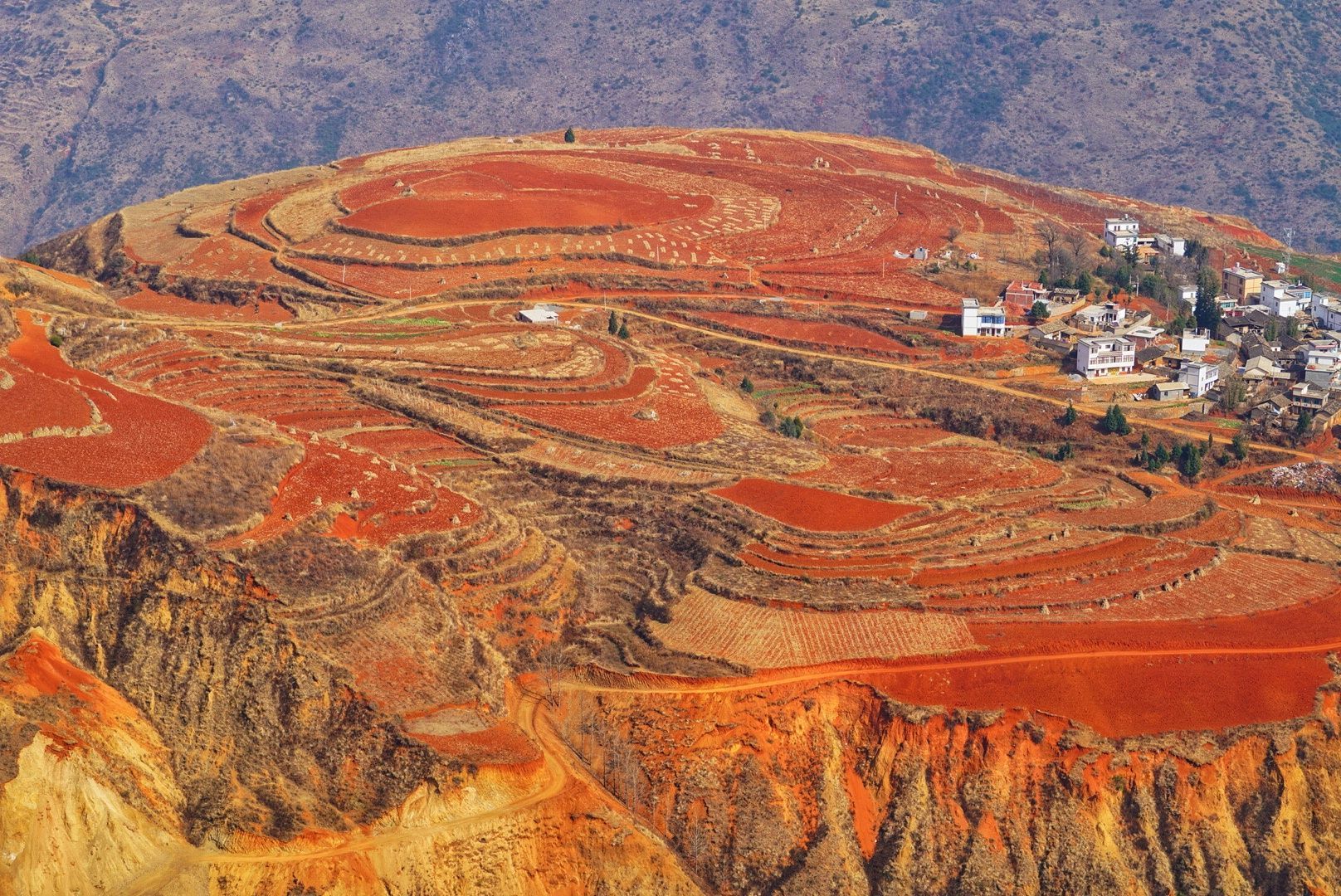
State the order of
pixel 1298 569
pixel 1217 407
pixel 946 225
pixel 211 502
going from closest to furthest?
1. pixel 211 502
2. pixel 1298 569
3. pixel 1217 407
4. pixel 946 225

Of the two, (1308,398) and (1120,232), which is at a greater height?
(1120,232)

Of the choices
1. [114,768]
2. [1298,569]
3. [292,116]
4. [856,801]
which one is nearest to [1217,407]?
[1298,569]

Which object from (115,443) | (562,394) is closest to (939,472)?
(562,394)

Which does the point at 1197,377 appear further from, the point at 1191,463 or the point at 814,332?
the point at 814,332

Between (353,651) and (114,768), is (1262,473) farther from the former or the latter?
(114,768)

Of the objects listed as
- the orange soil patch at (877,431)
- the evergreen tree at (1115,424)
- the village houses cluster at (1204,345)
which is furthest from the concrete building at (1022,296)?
the orange soil patch at (877,431)

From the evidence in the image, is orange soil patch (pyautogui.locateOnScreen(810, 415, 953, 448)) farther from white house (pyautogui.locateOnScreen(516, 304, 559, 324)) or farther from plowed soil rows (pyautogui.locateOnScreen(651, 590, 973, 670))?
plowed soil rows (pyautogui.locateOnScreen(651, 590, 973, 670))
